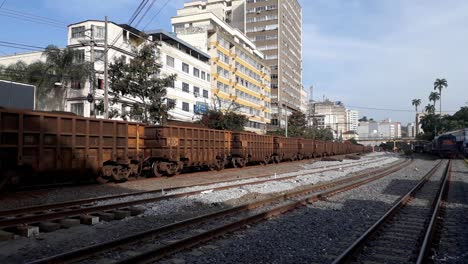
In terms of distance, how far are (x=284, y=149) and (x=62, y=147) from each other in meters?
25.1

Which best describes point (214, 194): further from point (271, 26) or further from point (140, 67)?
point (271, 26)

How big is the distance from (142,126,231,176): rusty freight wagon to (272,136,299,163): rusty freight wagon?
11288 millimetres

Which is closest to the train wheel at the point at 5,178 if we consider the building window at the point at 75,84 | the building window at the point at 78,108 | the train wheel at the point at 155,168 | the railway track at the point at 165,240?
the railway track at the point at 165,240

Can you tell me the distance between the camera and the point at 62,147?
533 inches

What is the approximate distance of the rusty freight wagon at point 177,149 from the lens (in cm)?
1870

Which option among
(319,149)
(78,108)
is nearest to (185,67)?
(78,108)

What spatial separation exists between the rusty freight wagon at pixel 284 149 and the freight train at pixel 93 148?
9.41 metres

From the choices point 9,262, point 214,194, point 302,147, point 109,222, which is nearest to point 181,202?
point 214,194

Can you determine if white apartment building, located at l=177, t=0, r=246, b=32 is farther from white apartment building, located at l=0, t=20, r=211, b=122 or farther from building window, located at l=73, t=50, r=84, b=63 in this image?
building window, located at l=73, t=50, r=84, b=63

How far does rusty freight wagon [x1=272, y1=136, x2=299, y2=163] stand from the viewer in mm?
34844

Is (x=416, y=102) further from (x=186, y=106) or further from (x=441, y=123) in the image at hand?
(x=186, y=106)

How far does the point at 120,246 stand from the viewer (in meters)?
6.29

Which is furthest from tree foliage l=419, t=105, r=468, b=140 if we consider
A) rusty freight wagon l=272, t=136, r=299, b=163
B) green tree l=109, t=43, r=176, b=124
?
green tree l=109, t=43, r=176, b=124

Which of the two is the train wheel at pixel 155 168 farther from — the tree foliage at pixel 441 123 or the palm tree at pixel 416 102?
the palm tree at pixel 416 102
